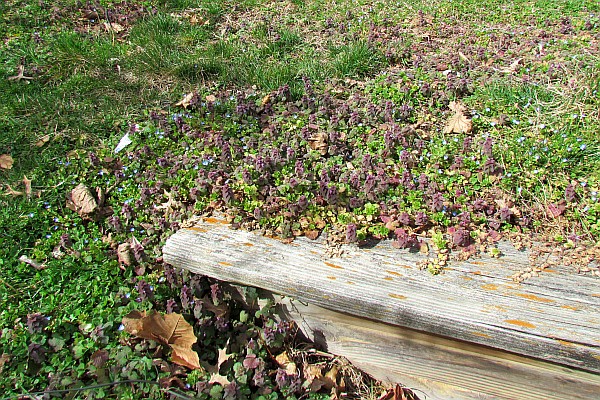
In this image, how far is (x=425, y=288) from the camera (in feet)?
9.03

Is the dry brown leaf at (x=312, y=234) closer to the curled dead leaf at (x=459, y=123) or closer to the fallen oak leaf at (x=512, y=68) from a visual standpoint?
the curled dead leaf at (x=459, y=123)

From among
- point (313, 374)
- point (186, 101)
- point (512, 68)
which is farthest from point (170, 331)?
point (512, 68)

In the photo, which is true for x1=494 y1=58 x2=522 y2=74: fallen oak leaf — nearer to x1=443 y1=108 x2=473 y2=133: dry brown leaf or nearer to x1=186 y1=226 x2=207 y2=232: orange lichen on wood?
x1=443 y1=108 x2=473 y2=133: dry brown leaf

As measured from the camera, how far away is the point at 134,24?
17.0 feet

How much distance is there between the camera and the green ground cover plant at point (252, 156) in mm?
2941

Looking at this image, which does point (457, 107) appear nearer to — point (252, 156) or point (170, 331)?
point (252, 156)

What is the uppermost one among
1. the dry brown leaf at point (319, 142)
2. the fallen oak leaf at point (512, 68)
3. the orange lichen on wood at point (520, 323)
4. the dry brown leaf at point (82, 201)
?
the fallen oak leaf at point (512, 68)

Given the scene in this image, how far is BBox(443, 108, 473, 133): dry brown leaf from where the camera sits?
3812 millimetres

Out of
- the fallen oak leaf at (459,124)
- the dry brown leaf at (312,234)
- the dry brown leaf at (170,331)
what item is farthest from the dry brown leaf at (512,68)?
the dry brown leaf at (170,331)

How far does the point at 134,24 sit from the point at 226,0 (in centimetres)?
100

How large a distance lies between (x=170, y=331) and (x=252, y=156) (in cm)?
138

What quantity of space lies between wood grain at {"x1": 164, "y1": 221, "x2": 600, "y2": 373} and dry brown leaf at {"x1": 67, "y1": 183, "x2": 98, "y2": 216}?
767mm

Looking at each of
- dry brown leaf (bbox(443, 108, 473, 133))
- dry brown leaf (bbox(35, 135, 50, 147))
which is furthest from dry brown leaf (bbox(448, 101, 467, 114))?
dry brown leaf (bbox(35, 135, 50, 147))

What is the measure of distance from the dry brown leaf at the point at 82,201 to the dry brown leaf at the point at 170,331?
0.95 m
